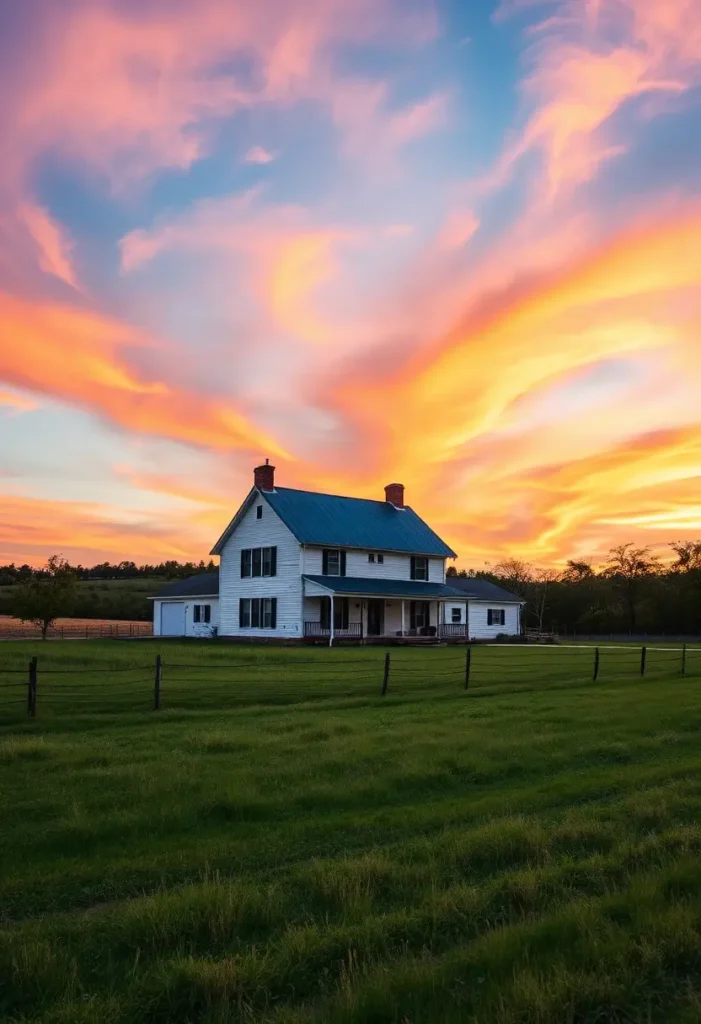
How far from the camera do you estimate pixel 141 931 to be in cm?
520

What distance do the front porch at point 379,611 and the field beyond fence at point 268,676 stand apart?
775cm

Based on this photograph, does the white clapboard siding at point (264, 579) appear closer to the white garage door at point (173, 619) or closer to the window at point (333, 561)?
the window at point (333, 561)

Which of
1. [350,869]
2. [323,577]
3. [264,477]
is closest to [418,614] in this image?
[323,577]

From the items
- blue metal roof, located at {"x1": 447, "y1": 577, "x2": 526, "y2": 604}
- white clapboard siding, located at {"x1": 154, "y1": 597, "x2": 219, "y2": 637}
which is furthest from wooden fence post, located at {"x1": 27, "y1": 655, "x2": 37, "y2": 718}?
blue metal roof, located at {"x1": 447, "y1": 577, "x2": 526, "y2": 604}

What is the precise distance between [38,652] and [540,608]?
57987mm

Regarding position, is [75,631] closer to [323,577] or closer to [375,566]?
[323,577]

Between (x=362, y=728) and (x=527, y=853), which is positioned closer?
(x=527, y=853)

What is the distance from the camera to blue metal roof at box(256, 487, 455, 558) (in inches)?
1716

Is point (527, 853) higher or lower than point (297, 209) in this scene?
lower

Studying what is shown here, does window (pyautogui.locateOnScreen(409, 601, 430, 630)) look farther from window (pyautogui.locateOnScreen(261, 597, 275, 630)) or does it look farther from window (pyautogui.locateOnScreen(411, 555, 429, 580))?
window (pyautogui.locateOnScreen(261, 597, 275, 630))

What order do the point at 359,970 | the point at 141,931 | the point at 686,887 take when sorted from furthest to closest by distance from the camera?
the point at 686,887
the point at 141,931
the point at 359,970

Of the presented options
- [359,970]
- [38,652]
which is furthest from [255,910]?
[38,652]

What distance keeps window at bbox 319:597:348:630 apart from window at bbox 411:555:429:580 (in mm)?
6312

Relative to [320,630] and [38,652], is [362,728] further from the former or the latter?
[320,630]
